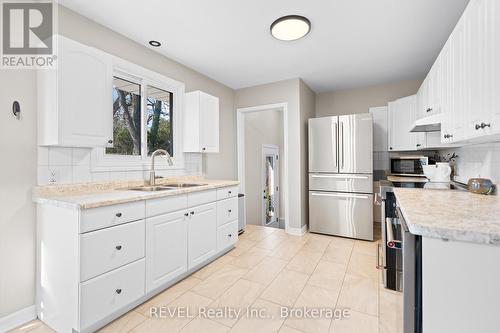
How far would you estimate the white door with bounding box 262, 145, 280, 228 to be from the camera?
5303 mm

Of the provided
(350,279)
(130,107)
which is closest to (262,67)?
(130,107)

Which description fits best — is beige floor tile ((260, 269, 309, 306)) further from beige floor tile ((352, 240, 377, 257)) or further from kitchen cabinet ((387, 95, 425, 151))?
kitchen cabinet ((387, 95, 425, 151))

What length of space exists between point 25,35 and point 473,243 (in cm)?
300

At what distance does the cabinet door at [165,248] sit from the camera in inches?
76.7

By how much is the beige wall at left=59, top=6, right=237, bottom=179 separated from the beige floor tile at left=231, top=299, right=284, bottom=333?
7.02 feet

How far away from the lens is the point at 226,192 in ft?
9.73

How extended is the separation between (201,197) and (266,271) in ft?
3.48

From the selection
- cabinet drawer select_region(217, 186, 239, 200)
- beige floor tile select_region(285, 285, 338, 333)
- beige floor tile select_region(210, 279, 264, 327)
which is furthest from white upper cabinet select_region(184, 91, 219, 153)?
beige floor tile select_region(285, 285, 338, 333)

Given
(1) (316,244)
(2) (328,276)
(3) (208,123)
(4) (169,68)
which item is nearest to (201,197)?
(3) (208,123)

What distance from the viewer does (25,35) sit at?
1795 millimetres

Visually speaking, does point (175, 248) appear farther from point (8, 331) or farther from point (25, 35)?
point (25, 35)

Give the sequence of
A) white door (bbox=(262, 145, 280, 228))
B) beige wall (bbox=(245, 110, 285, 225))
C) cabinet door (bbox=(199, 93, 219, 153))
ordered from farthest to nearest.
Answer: white door (bbox=(262, 145, 280, 228))
beige wall (bbox=(245, 110, 285, 225))
cabinet door (bbox=(199, 93, 219, 153))

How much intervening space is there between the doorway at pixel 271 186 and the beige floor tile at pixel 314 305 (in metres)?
3.14

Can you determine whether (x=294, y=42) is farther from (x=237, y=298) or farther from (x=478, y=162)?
(x=237, y=298)
